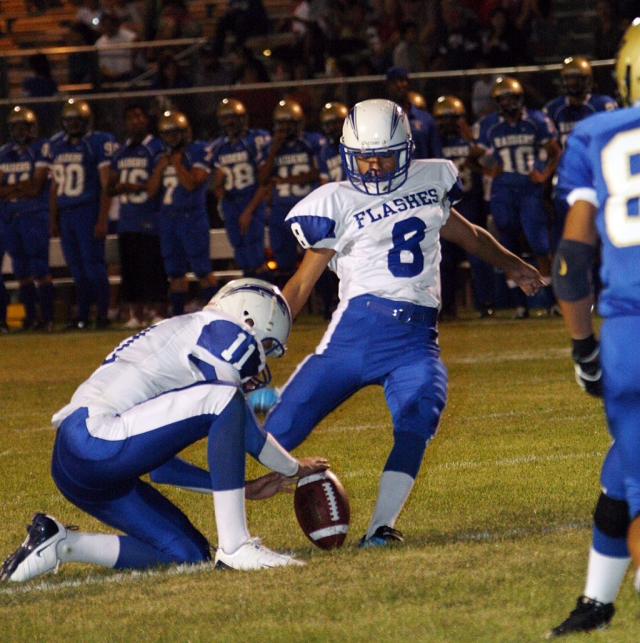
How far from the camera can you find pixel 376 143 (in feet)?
13.9

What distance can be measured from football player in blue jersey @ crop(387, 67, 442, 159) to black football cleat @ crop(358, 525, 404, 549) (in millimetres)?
7343

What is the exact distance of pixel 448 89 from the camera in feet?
41.7

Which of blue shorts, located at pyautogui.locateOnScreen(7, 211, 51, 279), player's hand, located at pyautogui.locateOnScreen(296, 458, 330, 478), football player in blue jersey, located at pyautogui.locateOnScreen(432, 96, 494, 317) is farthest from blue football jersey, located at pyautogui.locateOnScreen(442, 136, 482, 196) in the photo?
player's hand, located at pyautogui.locateOnScreen(296, 458, 330, 478)

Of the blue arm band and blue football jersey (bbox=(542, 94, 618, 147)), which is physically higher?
the blue arm band

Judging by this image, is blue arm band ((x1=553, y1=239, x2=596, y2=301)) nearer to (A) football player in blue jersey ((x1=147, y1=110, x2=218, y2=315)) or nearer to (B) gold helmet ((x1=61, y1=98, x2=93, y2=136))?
(A) football player in blue jersey ((x1=147, y1=110, x2=218, y2=315))

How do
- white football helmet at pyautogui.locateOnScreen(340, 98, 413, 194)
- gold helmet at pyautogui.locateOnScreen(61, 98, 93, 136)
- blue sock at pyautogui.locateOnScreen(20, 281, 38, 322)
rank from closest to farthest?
white football helmet at pyautogui.locateOnScreen(340, 98, 413, 194)
gold helmet at pyautogui.locateOnScreen(61, 98, 93, 136)
blue sock at pyautogui.locateOnScreen(20, 281, 38, 322)

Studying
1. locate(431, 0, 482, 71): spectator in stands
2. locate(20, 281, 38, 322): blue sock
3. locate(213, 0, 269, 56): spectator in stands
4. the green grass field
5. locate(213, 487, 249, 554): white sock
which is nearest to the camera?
the green grass field

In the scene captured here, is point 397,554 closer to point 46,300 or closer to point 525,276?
point 525,276

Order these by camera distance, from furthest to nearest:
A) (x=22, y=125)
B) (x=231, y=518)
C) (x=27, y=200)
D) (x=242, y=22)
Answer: (x=242, y=22), (x=27, y=200), (x=22, y=125), (x=231, y=518)

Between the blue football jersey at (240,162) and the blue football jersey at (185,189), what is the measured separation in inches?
4.8

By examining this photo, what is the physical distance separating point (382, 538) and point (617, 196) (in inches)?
67.4

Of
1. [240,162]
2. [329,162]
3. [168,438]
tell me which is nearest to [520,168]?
[329,162]

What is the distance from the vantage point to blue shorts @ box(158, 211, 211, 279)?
11.4m

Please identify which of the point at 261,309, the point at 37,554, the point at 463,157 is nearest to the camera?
the point at 37,554
